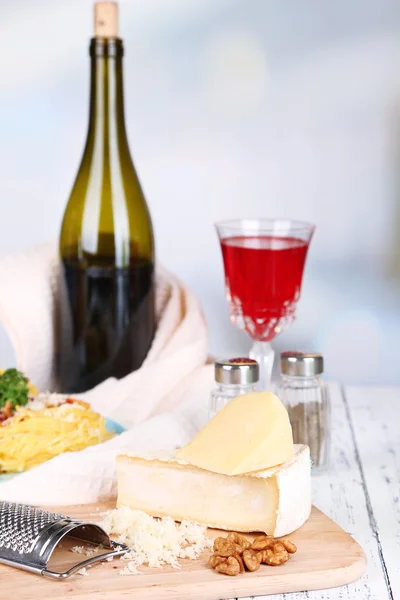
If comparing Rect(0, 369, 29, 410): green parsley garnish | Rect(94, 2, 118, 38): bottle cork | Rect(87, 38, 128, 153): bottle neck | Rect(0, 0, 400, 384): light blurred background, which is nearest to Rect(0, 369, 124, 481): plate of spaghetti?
Rect(0, 369, 29, 410): green parsley garnish

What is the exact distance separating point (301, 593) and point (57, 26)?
2319 millimetres

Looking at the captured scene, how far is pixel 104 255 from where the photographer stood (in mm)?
2031

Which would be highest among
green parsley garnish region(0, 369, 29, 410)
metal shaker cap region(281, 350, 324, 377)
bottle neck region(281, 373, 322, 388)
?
metal shaker cap region(281, 350, 324, 377)

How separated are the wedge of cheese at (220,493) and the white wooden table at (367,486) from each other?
0.12m

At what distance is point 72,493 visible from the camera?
137cm

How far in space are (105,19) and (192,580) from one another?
4.23 feet

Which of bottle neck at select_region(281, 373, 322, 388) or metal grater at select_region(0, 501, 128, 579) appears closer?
metal grater at select_region(0, 501, 128, 579)

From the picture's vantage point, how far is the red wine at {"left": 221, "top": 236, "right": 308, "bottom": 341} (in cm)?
170

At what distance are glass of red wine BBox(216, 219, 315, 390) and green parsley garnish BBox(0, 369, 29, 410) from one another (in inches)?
16.7

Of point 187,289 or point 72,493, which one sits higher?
point 187,289

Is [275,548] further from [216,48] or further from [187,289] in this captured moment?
[216,48]

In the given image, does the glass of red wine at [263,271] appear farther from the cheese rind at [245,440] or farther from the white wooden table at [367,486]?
the cheese rind at [245,440]

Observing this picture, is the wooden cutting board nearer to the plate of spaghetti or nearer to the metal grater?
the metal grater

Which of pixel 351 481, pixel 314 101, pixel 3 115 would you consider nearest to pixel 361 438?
pixel 351 481
